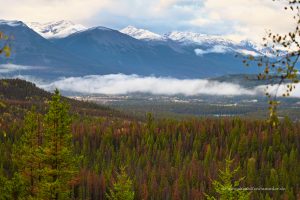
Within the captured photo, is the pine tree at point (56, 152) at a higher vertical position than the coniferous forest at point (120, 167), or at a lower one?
higher

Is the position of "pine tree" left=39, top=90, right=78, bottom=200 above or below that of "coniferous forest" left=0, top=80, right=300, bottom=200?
above

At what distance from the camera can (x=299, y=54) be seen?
13156 millimetres

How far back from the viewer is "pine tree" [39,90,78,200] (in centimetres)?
4012

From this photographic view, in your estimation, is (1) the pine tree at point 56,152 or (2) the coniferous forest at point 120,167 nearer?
(1) the pine tree at point 56,152

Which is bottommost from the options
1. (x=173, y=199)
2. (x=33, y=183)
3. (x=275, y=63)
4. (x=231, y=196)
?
(x=173, y=199)

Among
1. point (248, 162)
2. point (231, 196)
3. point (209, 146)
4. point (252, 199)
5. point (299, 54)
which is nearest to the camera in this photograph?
point (299, 54)

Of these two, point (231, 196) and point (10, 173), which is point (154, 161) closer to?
point (10, 173)

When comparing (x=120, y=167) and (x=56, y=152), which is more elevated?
(x=56, y=152)

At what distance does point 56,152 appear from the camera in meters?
40.4

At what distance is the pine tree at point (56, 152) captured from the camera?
1580 inches

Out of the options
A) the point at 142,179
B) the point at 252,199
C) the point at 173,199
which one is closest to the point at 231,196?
the point at 252,199

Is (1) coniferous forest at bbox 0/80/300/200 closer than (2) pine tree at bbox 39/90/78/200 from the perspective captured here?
No

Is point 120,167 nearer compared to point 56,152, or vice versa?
point 56,152

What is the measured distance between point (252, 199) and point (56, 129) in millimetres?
83948
